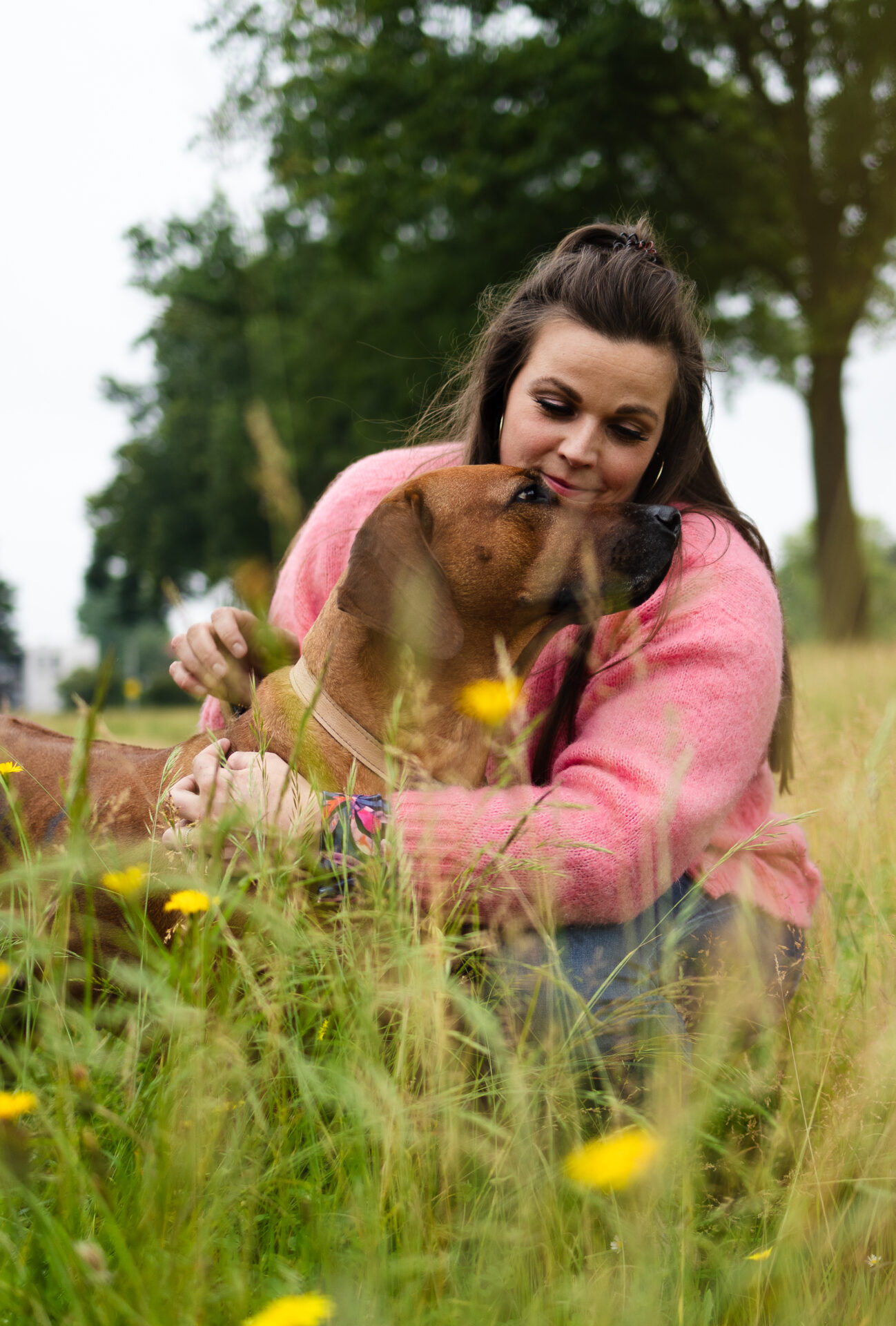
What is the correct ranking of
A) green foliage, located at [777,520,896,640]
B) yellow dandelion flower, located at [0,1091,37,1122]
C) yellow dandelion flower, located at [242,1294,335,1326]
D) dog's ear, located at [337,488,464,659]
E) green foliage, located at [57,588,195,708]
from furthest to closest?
green foliage, located at [777,520,896,640]
dog's ear, located at [337,488,464,659]
green foliage, located at [57,588,195,708]
yellow dandelion flower, located at [0,1091,37,1122]
yellow dandelion flower, located at [242,1294,335,1326]

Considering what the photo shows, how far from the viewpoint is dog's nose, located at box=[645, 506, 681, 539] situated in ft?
7.36

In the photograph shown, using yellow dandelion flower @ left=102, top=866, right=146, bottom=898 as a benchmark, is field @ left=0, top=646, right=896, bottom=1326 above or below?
below

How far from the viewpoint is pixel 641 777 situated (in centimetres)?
192

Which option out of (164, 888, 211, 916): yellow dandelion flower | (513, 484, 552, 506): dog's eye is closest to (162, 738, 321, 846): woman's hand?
(164, 888, 211, 916): yellow dandelion flower

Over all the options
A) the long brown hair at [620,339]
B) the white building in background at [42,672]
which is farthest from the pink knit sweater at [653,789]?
the white building in background at [42,672]

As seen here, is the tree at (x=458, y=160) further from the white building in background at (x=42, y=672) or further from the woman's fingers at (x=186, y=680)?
the woman's fingers at (x=186, y=680)

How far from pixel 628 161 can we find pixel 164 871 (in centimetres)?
1253

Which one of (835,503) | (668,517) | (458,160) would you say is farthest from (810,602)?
(668,517)

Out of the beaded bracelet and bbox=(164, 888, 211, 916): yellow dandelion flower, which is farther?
the beaded bracelet

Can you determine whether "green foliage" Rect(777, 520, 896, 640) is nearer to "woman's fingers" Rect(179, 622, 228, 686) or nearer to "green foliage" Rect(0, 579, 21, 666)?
"woman's fingers" Rect(179, 622, 228, 686)

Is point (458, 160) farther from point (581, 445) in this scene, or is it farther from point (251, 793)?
point (251, 793)

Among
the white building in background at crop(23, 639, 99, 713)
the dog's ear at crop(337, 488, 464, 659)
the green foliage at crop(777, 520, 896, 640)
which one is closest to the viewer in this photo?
the dog's ear at crop(337, 488, 464, 659)

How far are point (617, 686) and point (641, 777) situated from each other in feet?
1.21

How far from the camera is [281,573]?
312 centimetres
